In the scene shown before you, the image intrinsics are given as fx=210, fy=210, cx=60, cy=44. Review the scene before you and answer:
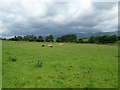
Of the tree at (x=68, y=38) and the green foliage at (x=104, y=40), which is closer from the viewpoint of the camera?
the green foliage at (x=104, y=40)

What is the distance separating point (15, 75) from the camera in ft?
51.7

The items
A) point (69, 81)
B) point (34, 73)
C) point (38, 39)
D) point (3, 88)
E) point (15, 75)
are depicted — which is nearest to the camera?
point (3, 88)

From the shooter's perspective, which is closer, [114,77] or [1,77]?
[1,77]

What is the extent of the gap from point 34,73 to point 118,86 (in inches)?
264

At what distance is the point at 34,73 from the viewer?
16859 mm

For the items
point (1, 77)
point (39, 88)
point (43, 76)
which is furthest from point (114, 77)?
point (1, 77)

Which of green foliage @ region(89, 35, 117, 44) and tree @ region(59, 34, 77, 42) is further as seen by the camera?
tree @ region(59, 34, 77, 42)

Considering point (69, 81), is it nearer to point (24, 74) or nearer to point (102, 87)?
point (102, 87)

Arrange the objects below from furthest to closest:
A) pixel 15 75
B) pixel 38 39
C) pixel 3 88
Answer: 1. pixel 38 39
2. pixel 15 75
3. pixel 3 88

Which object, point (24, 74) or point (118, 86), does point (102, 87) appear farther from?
point (24, 74)

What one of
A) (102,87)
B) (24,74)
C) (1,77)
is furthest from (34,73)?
(102,87)

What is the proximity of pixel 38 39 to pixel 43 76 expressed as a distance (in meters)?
110

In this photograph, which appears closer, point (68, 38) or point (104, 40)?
point (104, 40)

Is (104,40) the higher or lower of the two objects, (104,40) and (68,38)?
the lower
